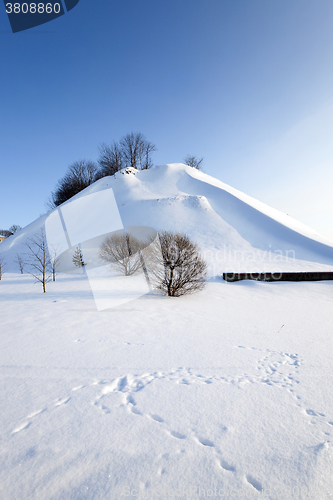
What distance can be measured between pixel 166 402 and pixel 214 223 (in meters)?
17.6

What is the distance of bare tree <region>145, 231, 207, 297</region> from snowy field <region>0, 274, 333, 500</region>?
2760mm

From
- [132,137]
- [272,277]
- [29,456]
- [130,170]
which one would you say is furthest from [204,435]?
[132,137]

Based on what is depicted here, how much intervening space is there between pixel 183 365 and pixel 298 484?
1.85 meters

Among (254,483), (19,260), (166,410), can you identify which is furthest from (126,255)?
(19,260)

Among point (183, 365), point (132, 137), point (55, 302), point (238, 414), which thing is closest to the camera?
point (238, 414)

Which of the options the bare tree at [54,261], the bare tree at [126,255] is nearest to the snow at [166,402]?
the bare tree at [54,261]

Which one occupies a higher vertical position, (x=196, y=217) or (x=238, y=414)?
(x=196, y=217)

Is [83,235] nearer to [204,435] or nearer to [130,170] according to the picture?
[130,170]

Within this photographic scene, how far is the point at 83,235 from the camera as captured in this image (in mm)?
19000

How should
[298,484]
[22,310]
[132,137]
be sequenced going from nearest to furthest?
1. [298,484]
2. [22,310]
3. [132,137]

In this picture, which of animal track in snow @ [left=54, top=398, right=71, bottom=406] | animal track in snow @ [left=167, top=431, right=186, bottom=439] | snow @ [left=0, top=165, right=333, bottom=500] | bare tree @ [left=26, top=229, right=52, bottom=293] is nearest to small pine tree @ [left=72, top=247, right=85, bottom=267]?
bare tree @ [left=26, top=229, right=52, bottom=293]

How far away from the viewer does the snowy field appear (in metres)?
1.75

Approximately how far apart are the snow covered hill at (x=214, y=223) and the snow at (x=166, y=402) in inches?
284

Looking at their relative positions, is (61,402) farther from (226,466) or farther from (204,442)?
(226,466)
